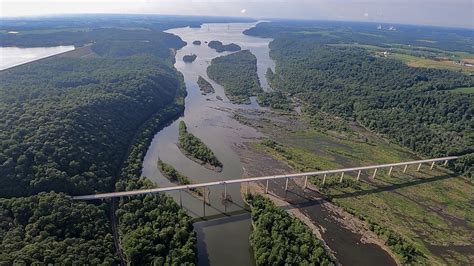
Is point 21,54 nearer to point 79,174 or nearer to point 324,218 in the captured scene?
point 79,174

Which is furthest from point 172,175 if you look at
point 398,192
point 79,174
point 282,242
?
point 398,192

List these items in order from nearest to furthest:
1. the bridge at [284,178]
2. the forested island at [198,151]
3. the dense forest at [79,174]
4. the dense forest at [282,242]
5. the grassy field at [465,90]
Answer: the dense forest at [79,174], the dense forest at [282,242], the bridge at [284,178], the forested island at [198,151], the grassy field at [465,90]

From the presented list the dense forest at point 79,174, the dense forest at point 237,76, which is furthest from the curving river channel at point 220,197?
the dense forest at point 237,76

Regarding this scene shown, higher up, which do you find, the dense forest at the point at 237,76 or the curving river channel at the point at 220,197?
the dense forest at the point at 237,76

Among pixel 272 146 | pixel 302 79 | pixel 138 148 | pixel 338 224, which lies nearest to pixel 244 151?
pixel 272 146

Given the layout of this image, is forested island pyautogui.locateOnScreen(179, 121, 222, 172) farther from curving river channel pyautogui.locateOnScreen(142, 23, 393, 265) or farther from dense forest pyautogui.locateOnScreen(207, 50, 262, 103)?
dense forest pyautogui.locateOnScreen(207, 50, 262, 103)

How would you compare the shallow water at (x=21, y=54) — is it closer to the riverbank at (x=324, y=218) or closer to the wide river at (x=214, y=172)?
the wide river at (x=214, y=172)

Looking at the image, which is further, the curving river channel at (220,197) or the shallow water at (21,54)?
the shallow water at (21,54)

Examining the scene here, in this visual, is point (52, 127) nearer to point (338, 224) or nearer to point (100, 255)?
point (100, 255)
